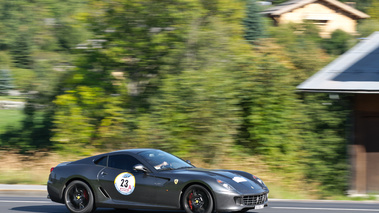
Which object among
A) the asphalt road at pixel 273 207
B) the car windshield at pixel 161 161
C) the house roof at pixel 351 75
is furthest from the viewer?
the house roof at pixel 351 75

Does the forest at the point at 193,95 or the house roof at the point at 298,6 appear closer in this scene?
the forest at the point at 193,95

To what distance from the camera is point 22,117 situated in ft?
87.1

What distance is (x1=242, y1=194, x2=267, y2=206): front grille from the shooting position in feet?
31.1

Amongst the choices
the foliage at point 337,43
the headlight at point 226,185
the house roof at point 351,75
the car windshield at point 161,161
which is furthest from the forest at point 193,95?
the foliage at point 337,43

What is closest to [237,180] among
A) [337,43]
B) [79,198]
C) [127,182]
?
[127,182]

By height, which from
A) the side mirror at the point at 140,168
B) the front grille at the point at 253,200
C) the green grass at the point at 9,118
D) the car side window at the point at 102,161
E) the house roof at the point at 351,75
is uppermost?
the house roof at the point at 351,75

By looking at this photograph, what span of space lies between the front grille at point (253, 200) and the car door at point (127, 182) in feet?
5.31

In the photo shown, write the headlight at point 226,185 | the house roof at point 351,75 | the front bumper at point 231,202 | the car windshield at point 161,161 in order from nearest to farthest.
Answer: the front bumper at point 231,202 → the headlight at point 226,185 → the car windshield at point 161,161 → the house roof at point 351,75

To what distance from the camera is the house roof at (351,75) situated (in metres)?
15.6

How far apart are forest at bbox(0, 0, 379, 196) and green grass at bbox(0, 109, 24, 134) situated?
325cm

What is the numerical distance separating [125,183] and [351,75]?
29.5 feet

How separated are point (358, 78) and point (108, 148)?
35.5ft

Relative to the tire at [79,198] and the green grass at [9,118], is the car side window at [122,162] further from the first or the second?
the green grass at [9,118]

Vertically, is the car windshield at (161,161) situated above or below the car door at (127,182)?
above
